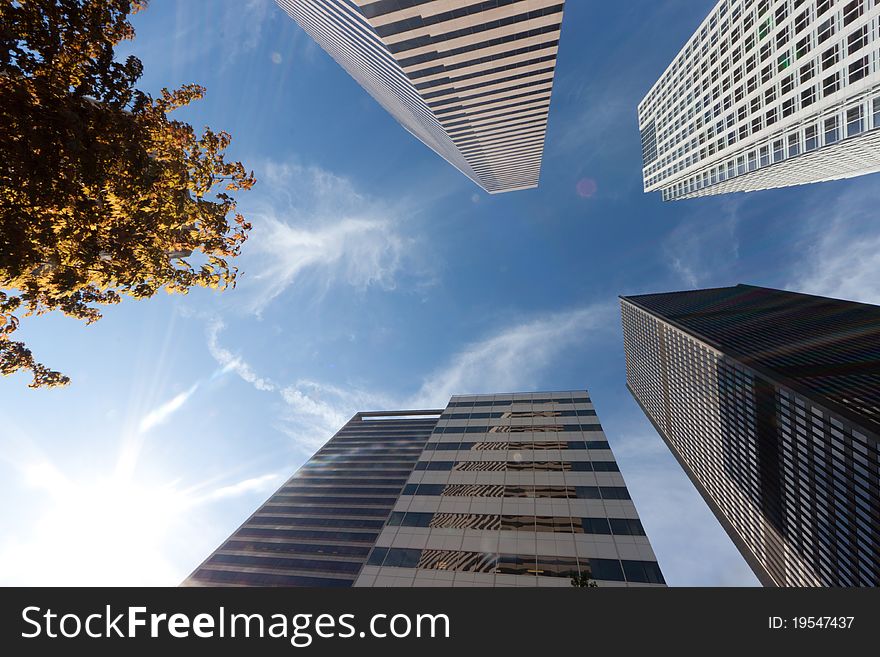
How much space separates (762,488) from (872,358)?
2415 centimetres

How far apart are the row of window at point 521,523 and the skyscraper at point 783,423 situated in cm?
2832

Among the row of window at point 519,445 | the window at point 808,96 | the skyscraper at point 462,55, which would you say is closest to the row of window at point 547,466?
the row of window at point 519,445

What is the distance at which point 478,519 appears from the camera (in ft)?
82.4

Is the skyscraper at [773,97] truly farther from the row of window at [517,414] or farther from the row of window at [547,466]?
the row of window at [547,466]

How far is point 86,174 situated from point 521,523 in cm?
2826

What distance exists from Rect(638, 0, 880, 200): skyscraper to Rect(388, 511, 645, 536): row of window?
52561 millimetres

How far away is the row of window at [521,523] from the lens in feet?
75.0

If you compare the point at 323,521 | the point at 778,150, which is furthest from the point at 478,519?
the point at 778,150

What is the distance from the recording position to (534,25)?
33938mm

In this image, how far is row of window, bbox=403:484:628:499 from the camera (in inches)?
1049

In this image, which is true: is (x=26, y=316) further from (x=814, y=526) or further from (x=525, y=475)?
(x=814, y=526)

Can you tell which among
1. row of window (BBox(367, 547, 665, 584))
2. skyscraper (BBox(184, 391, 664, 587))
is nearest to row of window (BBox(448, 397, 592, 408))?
→ skyscraper (BBox(184, 391, 664, 587))
